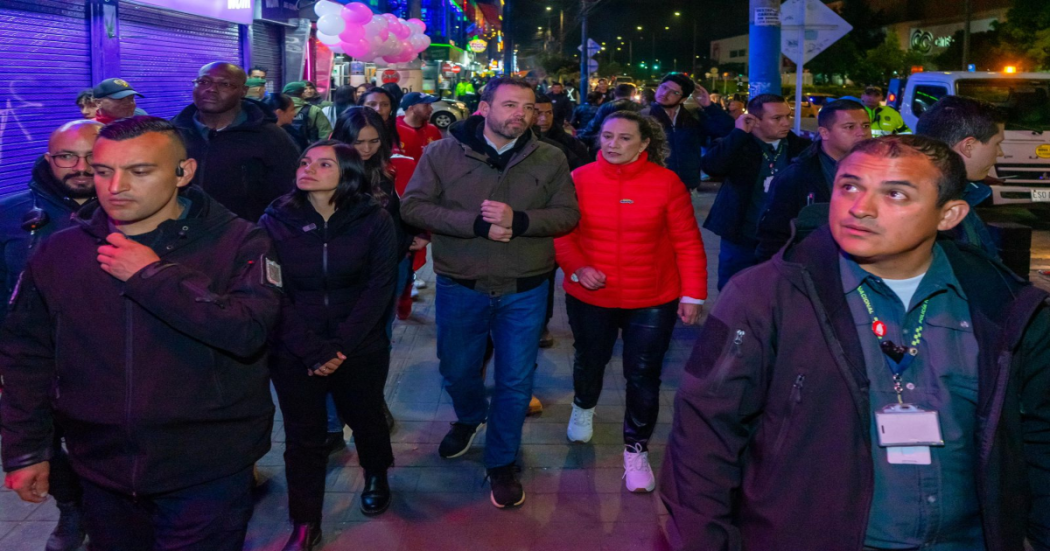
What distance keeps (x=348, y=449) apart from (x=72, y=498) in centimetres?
158

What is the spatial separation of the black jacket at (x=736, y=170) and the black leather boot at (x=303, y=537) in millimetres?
3408

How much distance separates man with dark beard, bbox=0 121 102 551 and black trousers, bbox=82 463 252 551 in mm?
912

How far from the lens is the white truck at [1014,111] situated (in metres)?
13.1

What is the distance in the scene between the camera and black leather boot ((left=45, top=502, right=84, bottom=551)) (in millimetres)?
3861

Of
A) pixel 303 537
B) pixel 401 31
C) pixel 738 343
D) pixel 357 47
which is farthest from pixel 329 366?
pixel 401 31

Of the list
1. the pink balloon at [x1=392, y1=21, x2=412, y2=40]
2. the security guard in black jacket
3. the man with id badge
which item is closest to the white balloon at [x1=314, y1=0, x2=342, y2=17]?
the pink balloon at [x1=392, y1=21, x2=412, y2=40]

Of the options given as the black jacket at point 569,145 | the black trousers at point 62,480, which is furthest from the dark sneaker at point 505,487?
the black jacket at point 569,145

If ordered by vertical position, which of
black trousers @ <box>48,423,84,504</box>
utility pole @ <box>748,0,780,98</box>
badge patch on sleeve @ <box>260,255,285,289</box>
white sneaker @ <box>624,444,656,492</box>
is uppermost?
utility pole @ <box>748,0,780,98</box>

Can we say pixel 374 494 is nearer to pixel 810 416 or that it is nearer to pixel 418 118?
pixel 810 416

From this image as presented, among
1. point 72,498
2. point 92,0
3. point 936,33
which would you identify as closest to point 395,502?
point 72,498

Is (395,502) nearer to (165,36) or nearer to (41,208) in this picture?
(41,208)

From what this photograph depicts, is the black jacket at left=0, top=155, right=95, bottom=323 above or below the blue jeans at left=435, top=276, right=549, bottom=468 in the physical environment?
above

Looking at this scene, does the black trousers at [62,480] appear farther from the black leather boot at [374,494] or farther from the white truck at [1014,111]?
the white truck at [1014,111]

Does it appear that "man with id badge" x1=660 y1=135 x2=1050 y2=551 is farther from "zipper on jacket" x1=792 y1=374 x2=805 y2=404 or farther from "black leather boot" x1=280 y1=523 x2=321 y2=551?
"black leather boot" x1=280 y1=523 x2=321 y2=551
